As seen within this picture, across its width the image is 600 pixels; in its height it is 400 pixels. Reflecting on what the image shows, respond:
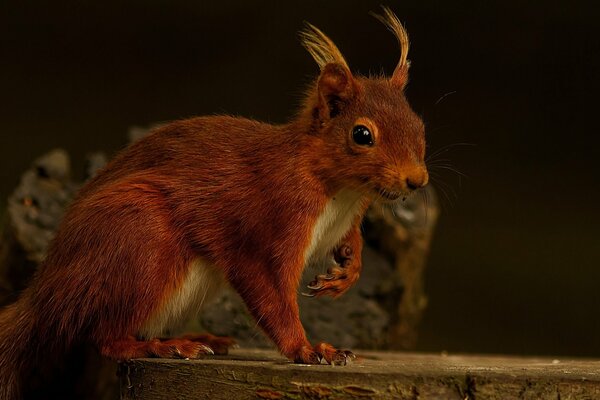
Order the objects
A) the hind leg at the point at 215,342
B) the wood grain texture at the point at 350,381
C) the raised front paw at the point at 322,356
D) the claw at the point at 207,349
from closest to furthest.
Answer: the wood grain texture at the point at 350,381 → the raised front paw at the point at 322,356 → the claw at the point at 207,349 → the hind leg at the point at 215,342

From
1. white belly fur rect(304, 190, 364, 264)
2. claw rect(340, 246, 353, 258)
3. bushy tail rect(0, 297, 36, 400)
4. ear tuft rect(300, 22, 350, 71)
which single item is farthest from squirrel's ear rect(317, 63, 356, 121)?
bushy tail rect(0, 297, 36, 400)

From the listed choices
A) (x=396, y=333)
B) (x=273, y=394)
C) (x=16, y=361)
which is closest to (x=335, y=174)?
(x=273, y=394)

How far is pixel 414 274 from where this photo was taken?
520 cm

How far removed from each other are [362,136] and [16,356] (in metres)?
1.35

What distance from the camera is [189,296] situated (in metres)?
3.32

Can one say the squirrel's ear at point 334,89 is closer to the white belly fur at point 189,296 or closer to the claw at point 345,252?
the claw at point 345,252

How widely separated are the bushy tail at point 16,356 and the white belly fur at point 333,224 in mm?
957

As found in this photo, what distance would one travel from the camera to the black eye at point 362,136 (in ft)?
10.3

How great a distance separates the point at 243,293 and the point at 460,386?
775mm

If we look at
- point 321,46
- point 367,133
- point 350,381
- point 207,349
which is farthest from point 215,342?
point 321,46

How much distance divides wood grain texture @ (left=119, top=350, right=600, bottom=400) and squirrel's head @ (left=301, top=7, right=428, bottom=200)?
569 mm

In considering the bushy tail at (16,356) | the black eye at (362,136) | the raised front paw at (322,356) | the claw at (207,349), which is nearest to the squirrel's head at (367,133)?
the black eye at (362,136)

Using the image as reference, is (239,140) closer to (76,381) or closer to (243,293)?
(243,293)

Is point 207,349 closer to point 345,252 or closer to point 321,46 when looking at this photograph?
point 345,252
